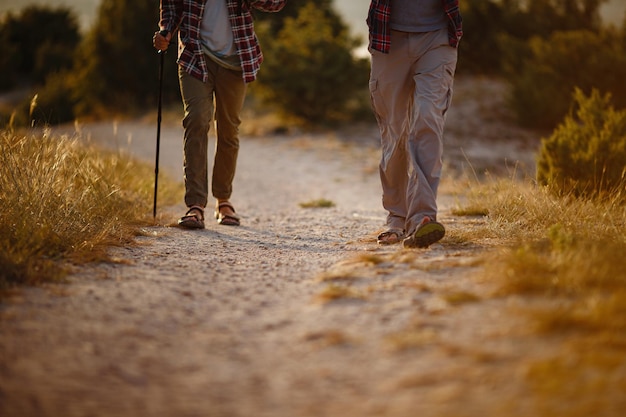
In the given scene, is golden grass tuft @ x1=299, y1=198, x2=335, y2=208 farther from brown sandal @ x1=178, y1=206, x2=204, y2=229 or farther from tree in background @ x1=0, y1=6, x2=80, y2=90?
tree in background @ x1=0, y1=6, x2=80, y2=90

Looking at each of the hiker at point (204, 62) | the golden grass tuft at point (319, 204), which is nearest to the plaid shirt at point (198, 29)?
the hiker at point (204, 62)

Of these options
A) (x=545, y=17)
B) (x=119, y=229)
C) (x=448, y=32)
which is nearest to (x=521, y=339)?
(x=448, y=32)

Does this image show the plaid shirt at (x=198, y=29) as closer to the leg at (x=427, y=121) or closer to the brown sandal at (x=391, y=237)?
the leg at (x=427, y=121)

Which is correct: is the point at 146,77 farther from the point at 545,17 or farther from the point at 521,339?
the point at 521,339

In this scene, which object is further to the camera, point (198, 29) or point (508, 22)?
point (508, 22)

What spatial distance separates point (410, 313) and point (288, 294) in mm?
631

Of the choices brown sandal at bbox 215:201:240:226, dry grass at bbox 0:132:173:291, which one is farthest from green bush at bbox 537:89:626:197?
dry grass at bbox 0:132:173:291

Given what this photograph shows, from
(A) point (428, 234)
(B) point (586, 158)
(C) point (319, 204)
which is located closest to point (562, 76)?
(B) point (586, 158)

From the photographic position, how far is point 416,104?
3.93 metres

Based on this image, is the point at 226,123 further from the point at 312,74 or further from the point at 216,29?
the point at 312,74

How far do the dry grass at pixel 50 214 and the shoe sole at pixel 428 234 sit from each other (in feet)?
5.37

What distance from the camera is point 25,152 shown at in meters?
4.46

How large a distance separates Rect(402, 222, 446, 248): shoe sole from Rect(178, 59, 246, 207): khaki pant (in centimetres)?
185

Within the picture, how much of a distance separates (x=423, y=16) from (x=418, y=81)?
37 cm
